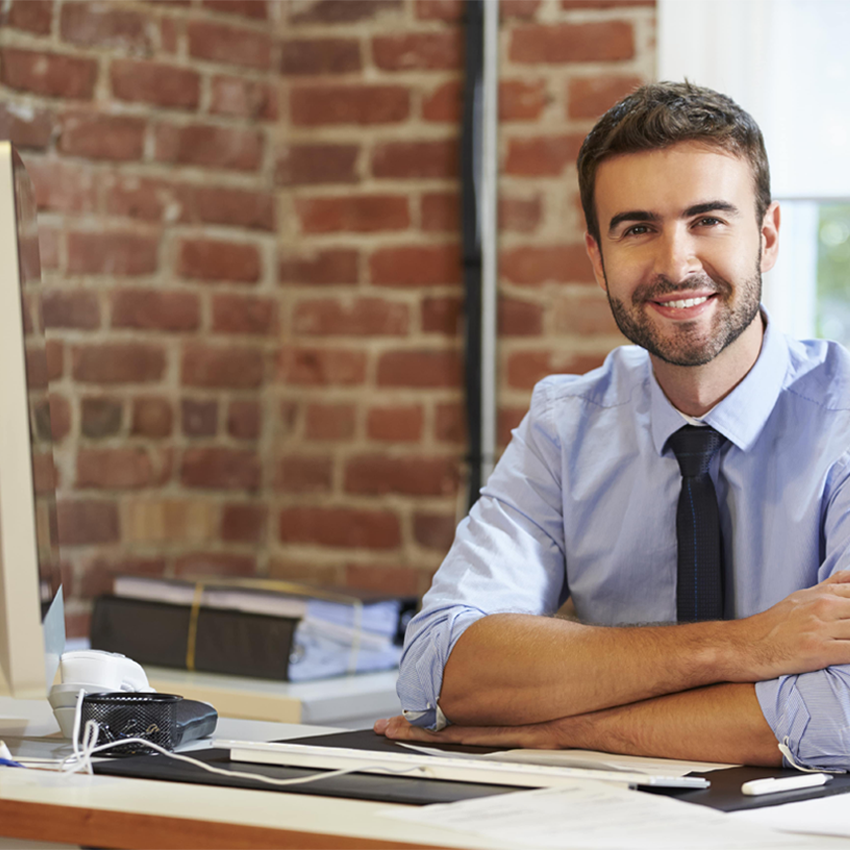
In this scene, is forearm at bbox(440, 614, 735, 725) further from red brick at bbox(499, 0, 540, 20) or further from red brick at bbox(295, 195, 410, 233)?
red brick at bbox(499, 0, 540, 20)

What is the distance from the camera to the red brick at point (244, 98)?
2.31 m

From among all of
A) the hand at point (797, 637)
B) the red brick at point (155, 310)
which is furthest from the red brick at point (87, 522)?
the hand at point (797, 637)

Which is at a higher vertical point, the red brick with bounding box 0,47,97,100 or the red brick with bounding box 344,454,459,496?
the red brick with bounding box 0,47,97,100

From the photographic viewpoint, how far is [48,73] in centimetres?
209

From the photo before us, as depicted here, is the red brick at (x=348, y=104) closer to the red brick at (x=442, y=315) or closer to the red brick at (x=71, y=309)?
the red brick at (x=442, y=315)

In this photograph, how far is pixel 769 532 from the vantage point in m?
1.37

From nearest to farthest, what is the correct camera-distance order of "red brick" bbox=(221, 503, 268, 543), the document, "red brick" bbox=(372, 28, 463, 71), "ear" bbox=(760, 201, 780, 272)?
the document → "ear" bbox=(760, 201, 780, 272) → "red brick" bbox=(372, 28, 463, 71) → "red brick" bbox=(221, 503, 268, 543)

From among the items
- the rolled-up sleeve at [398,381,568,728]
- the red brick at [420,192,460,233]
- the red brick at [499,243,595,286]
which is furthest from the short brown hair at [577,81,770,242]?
the red brick at [420,192,460,233]

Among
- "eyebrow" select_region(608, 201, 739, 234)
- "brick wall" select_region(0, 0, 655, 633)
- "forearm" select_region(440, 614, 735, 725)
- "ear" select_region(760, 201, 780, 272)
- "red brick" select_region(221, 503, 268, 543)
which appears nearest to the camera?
"forearm" select_region(440, 614, 735, 725)

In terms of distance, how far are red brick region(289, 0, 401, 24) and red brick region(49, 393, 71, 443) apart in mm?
842

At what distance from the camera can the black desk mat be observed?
92cm

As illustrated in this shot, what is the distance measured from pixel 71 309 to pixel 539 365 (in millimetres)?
817

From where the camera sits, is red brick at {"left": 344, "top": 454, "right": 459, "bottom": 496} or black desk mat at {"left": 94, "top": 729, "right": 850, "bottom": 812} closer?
black desk mat at {"left": 94, "top": 729, "right": 850, "bottom": 812}

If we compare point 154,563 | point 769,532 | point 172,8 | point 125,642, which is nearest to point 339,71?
point 172,8
